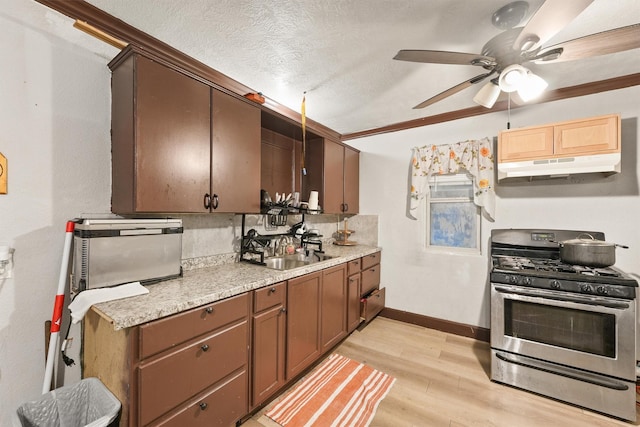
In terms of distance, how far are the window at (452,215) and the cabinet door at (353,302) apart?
1065mm

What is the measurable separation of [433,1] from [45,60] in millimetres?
2144

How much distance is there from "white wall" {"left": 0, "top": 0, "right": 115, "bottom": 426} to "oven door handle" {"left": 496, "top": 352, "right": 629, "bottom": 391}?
304cm

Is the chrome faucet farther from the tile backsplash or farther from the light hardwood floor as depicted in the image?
the light hardwood floor

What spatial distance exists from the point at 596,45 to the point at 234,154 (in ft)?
7.07

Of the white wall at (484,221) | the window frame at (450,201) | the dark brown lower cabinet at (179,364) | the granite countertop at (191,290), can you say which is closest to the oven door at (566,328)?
the white wall at (484,221)

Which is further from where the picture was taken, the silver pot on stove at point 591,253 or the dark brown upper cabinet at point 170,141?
the silver pot on stove at point 591,253

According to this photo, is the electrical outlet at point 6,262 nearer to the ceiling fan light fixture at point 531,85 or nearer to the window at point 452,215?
the ceiling fan light fixture at point 531,85

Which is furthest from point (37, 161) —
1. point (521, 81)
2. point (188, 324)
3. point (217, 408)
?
point (521, 81)

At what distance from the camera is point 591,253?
2.04 m

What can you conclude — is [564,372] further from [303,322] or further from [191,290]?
[191,290]

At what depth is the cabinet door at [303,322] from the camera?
1.93 m

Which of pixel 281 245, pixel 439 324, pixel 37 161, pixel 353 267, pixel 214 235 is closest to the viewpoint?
pixel 37 161

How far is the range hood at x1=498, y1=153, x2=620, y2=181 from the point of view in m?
2.03

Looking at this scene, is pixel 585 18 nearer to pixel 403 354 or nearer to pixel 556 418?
pixel 556 418
